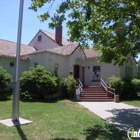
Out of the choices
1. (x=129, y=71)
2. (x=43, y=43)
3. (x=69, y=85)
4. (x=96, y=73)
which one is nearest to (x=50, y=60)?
(x=69, y=85)

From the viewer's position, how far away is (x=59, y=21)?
27.3 feet

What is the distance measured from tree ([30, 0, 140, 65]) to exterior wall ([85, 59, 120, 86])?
813cm

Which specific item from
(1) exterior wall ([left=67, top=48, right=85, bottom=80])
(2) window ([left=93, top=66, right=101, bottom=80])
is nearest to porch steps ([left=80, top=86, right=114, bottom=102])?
(2) window ([left=93, top=66, right=101, bottom=80])

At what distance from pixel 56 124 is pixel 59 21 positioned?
4.65 metres

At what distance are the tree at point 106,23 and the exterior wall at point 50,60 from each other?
7.11 metres

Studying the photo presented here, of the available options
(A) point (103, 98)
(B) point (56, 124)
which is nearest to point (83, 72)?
(A) point (103, 98)

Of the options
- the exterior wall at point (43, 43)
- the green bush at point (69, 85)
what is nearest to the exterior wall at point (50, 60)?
the green bush at point (69, 85)

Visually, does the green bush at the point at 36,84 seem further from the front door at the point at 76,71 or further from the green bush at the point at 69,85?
the front door at the point at 76,71

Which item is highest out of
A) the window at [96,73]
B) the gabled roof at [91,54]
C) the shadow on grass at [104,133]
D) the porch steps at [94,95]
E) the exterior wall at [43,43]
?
the exterior wall at [43,43]

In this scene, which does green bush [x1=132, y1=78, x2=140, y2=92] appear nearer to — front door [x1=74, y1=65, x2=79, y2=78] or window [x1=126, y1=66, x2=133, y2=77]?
window [x1=126, y1=66, x2=133, y2=77]

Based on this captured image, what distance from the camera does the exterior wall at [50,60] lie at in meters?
18.3

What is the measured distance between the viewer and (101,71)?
848 inches

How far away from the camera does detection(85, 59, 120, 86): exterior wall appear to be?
68.0 ft

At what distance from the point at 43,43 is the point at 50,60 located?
1151cm
